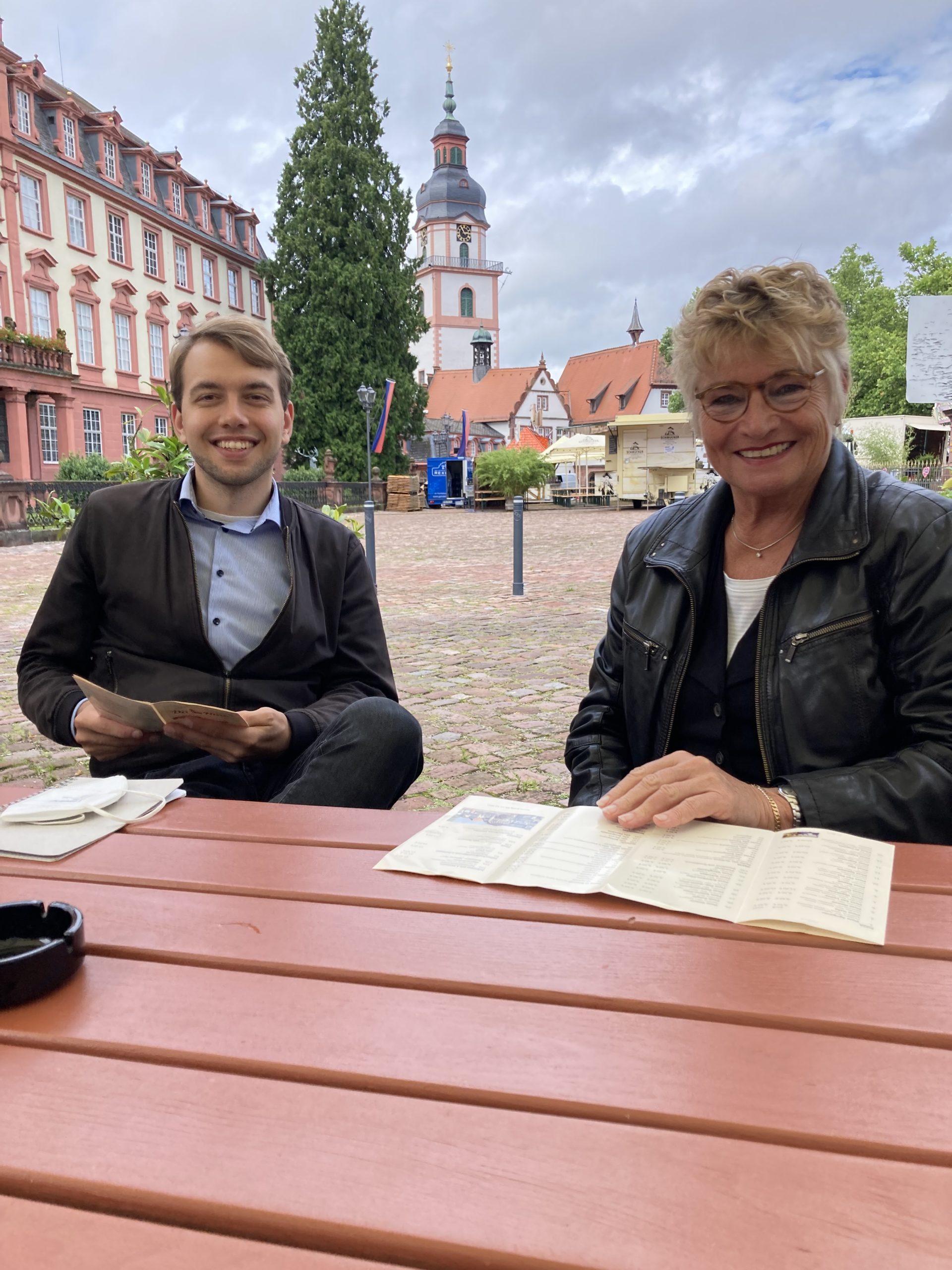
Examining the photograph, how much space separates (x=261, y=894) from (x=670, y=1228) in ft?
2.38

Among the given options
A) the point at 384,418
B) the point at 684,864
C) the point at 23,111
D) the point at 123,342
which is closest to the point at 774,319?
the point at 684,864

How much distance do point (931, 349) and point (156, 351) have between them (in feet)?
121

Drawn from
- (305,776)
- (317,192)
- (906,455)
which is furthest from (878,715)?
(317,192)

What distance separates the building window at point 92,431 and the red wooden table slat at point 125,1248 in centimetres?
3461

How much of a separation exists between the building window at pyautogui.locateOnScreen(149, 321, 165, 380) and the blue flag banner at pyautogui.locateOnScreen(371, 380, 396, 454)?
319 inches

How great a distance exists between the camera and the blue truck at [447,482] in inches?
1587

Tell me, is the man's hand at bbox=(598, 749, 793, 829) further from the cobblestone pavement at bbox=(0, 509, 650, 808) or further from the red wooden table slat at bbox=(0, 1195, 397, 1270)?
the cobblestone pavement at bbox=(0, 509, 650, 808)

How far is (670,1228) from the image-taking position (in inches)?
27.9

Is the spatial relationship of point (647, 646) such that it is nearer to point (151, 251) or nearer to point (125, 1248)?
point (125, 1248)

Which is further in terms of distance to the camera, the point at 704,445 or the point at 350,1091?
the point at 704,445

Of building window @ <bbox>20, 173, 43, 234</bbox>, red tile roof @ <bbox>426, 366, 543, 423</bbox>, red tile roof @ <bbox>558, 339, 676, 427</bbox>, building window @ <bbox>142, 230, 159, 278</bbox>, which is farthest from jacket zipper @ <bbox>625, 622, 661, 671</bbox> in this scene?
red tile roof @ <bbox>426, 366, 543, 423</bbox>

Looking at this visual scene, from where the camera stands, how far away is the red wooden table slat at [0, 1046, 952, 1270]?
2.29 feet

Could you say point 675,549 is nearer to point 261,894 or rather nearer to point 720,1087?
point 261,894

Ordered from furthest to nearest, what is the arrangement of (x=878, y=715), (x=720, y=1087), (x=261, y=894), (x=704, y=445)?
(x=704, y=445) → (x=878, y=715) → (x=261, y=894) → (x=720, y=1087)
